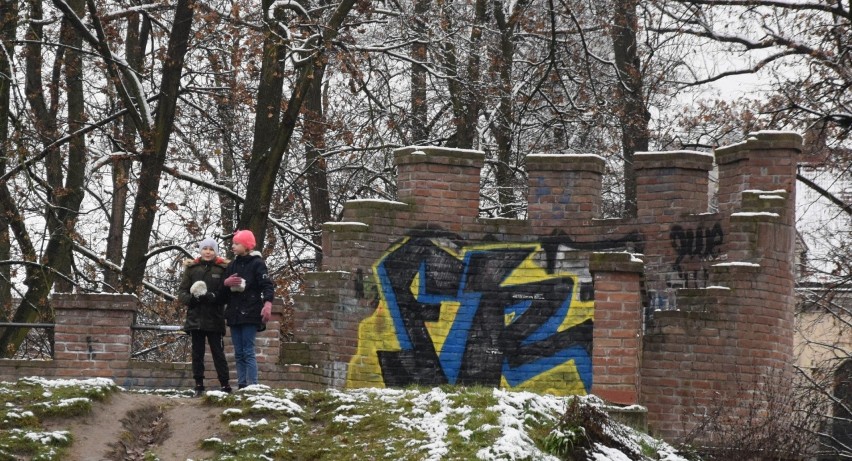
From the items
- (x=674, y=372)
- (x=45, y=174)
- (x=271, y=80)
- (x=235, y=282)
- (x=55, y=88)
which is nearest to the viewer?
(x=235, y=282)

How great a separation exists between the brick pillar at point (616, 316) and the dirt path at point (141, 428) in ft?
12.4

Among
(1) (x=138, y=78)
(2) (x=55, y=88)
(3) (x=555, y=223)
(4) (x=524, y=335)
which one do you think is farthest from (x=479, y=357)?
(2) (x=55, y=88)

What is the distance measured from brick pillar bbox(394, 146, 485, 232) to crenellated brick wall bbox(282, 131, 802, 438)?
1cm

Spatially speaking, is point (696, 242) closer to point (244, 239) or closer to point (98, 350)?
point (244, 239)

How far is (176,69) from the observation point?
18953 mm

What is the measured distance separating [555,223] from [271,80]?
556 centimetres

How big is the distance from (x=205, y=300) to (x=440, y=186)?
3.31 meters

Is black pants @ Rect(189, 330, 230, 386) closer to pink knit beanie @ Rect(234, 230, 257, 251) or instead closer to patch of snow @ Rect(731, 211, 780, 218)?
pink knit beanie @ Rect(234, 230, 257, 251)

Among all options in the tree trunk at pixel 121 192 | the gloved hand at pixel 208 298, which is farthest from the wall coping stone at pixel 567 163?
the tree trunk at pixel 121 192

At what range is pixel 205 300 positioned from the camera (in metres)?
12.4

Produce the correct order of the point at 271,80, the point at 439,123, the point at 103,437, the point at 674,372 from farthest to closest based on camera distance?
the point at 439,123 → the point at 271,80 → the point at 674,372 → the point at 103,437

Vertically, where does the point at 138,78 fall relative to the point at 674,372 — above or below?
above

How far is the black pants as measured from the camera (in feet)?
40.9

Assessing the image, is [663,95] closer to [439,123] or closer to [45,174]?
[439,123]
